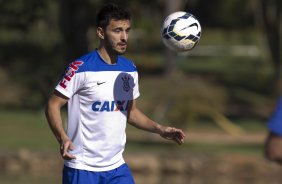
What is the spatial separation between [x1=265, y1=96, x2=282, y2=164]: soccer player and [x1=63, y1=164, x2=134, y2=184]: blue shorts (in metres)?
2.60

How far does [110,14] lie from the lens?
7559mm

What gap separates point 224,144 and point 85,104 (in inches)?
613

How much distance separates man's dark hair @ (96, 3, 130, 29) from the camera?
754 centimetres

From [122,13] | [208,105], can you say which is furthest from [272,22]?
[122,13]

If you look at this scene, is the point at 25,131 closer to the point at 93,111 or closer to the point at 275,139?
the point at 93,111

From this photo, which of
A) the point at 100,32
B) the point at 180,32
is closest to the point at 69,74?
the point at 100,32

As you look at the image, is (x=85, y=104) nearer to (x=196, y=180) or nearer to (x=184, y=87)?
(x=196, y=180)

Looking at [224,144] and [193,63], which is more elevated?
[224,144]

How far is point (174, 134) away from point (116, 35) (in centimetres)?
91

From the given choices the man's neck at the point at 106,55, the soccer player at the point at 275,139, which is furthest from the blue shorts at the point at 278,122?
the man's neck at the point at 106,55

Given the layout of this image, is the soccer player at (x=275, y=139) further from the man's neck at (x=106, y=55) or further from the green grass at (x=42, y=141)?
the green grass at (x=42, y=141)

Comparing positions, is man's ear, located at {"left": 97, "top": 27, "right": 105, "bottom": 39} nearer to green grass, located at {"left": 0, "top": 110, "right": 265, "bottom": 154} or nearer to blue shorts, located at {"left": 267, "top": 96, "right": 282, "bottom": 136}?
blue shorts, located at {"left": 267, "top": 96, "right": 282, "bottom": 136}

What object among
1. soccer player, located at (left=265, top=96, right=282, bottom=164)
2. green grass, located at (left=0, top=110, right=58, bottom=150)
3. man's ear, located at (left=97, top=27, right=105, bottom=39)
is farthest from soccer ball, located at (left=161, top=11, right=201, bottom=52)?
green grass, located at (left=0, top=110, right=58, bottom=150)

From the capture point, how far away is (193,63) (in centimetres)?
5128
